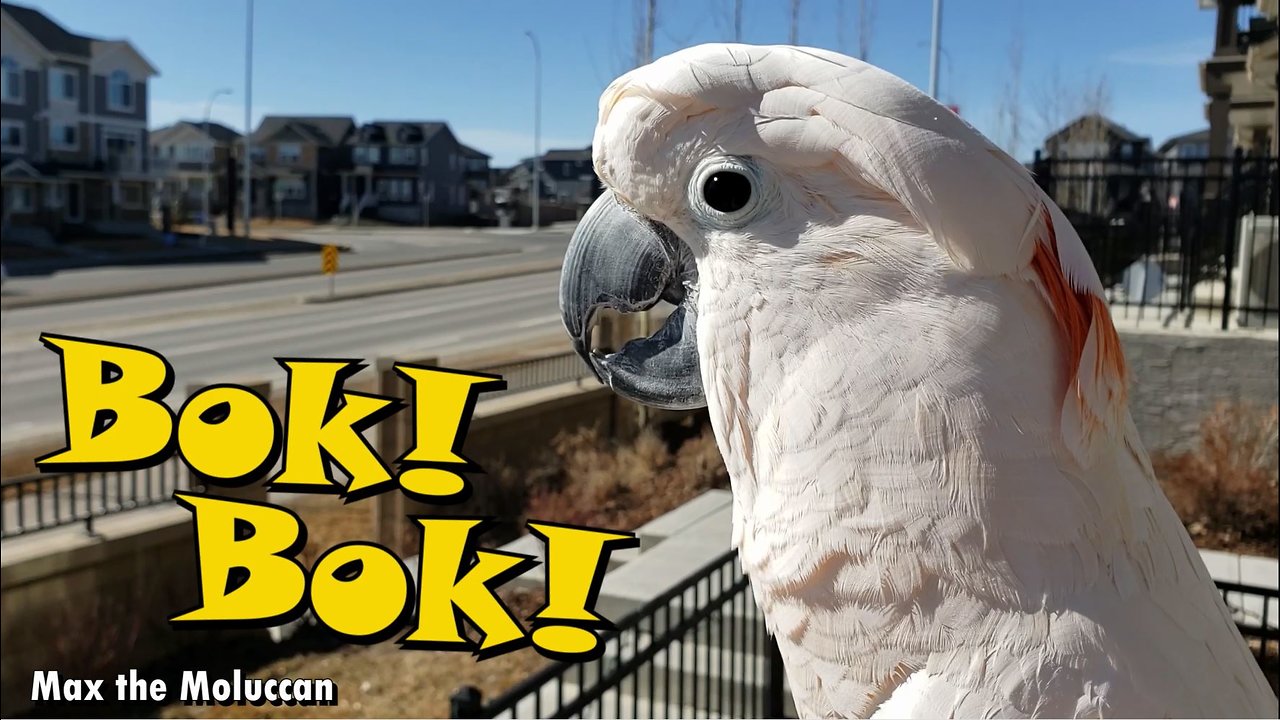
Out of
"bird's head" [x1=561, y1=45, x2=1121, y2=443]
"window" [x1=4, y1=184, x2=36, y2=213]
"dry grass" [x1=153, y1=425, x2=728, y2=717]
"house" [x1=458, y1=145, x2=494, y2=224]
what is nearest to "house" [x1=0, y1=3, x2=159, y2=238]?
"window" [x1=4, y1=184, x2=36, y2=213]

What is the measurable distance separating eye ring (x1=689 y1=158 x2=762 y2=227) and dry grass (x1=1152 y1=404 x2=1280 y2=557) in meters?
6.25

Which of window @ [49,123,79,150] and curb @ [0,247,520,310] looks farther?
window @ [49,123,79,150]

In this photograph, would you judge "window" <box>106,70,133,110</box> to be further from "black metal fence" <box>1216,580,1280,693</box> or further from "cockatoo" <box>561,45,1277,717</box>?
"cockatoo" <box>561,45,1277,717</box>

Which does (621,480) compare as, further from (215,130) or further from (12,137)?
(215,130)

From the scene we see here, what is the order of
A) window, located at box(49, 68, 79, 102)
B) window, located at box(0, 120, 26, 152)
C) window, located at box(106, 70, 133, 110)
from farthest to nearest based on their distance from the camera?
window, located at box(106, 70, 133, 110) → window, located at box(49, 68, 79, 102) → window, located at box(0, 120, 26, 152)

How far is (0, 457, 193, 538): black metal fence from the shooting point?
5.69 m

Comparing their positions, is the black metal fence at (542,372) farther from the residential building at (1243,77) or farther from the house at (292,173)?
the house at (292,173)

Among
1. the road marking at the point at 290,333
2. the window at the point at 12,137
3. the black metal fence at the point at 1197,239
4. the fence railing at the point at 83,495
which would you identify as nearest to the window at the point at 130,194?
the window at the point at 12,137

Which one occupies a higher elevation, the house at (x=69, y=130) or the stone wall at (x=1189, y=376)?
the house at (x=69, y=130)

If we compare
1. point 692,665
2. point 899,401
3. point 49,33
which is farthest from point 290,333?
point 49,33

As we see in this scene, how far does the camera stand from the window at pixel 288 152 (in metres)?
58.9

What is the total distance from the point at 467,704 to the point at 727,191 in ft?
7.12

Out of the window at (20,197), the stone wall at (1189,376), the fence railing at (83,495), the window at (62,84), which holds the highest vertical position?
the window at (62,84)

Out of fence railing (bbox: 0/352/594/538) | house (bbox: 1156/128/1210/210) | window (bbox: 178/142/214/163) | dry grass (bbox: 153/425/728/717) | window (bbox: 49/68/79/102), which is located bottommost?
dry grass (bbox: 153/425/728/717)
